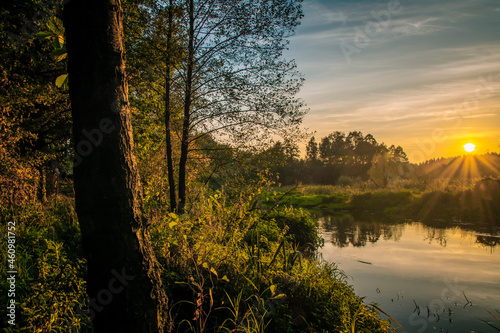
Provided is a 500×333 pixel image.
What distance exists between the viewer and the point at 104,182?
169 cm

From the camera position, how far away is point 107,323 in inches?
67.8

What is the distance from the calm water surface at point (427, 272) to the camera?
4.69 m

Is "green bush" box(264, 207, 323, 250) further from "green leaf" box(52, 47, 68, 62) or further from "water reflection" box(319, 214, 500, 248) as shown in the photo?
"green leaf" box(52, 47, 68, 62)

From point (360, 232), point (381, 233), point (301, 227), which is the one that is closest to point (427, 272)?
point (301, 227)

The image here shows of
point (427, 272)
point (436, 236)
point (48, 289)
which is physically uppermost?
point (48, 289)

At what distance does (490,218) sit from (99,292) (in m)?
17.5

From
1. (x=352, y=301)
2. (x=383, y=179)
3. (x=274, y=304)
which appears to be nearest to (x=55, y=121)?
(x=274, y=304)

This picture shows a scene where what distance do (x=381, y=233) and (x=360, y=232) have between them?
85 cm

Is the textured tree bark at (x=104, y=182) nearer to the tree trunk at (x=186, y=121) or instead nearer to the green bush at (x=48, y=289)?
the green bush at (x=48, y=289)

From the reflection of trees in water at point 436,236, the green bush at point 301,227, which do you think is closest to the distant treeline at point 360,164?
the green bush at point 301,227

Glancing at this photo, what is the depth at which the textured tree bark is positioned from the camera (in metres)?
1.69

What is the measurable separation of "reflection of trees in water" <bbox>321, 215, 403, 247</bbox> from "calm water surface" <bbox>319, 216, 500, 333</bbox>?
0.04 meters

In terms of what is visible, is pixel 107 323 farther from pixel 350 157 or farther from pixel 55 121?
pixel 350 157

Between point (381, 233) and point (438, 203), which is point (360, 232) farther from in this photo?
point (438, 203)
